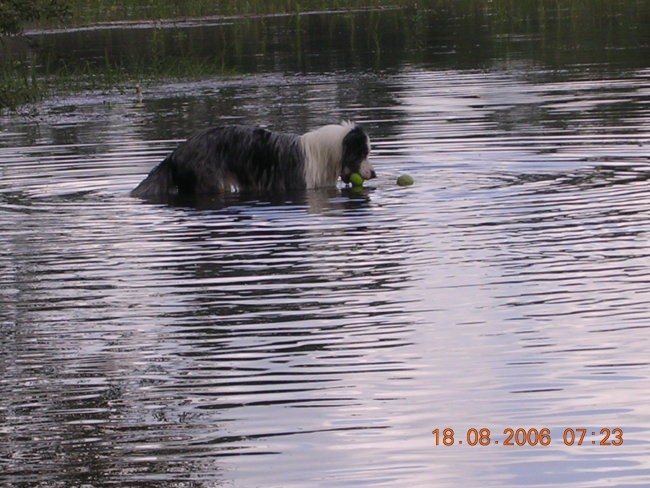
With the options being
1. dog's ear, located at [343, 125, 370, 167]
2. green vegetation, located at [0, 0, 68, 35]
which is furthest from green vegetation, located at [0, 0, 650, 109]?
dog's ear, located at [343, 125, 370, 167]

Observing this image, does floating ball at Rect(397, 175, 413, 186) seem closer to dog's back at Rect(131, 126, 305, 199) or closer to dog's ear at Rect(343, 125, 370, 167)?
dog's ear at Rect(343, 125, 370, 167)

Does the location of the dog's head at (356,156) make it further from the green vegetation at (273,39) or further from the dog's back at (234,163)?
the green vegetation at (273,39)

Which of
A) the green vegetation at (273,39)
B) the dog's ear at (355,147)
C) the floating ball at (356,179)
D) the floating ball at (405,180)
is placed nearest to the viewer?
the floating ball at (405,180)

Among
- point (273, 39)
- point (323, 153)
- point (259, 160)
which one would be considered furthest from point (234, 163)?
point (273, 39)

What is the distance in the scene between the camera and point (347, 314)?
947cm

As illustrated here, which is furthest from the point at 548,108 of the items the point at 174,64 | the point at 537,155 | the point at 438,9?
the point at 438,9

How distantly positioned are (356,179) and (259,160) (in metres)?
1.03

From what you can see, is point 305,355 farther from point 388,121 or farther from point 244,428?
point 388,121

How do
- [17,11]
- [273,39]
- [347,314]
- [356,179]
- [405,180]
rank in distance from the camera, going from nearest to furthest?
[347,314] → [405,180] → [356,179] → [17,11] → [273,39]

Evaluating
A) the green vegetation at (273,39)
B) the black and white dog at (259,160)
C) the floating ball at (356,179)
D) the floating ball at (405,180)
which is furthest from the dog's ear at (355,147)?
the green vegetation at (273,39)

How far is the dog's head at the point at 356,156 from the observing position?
51.7 feet

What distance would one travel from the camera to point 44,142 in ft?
67.6

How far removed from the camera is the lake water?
6824mm
